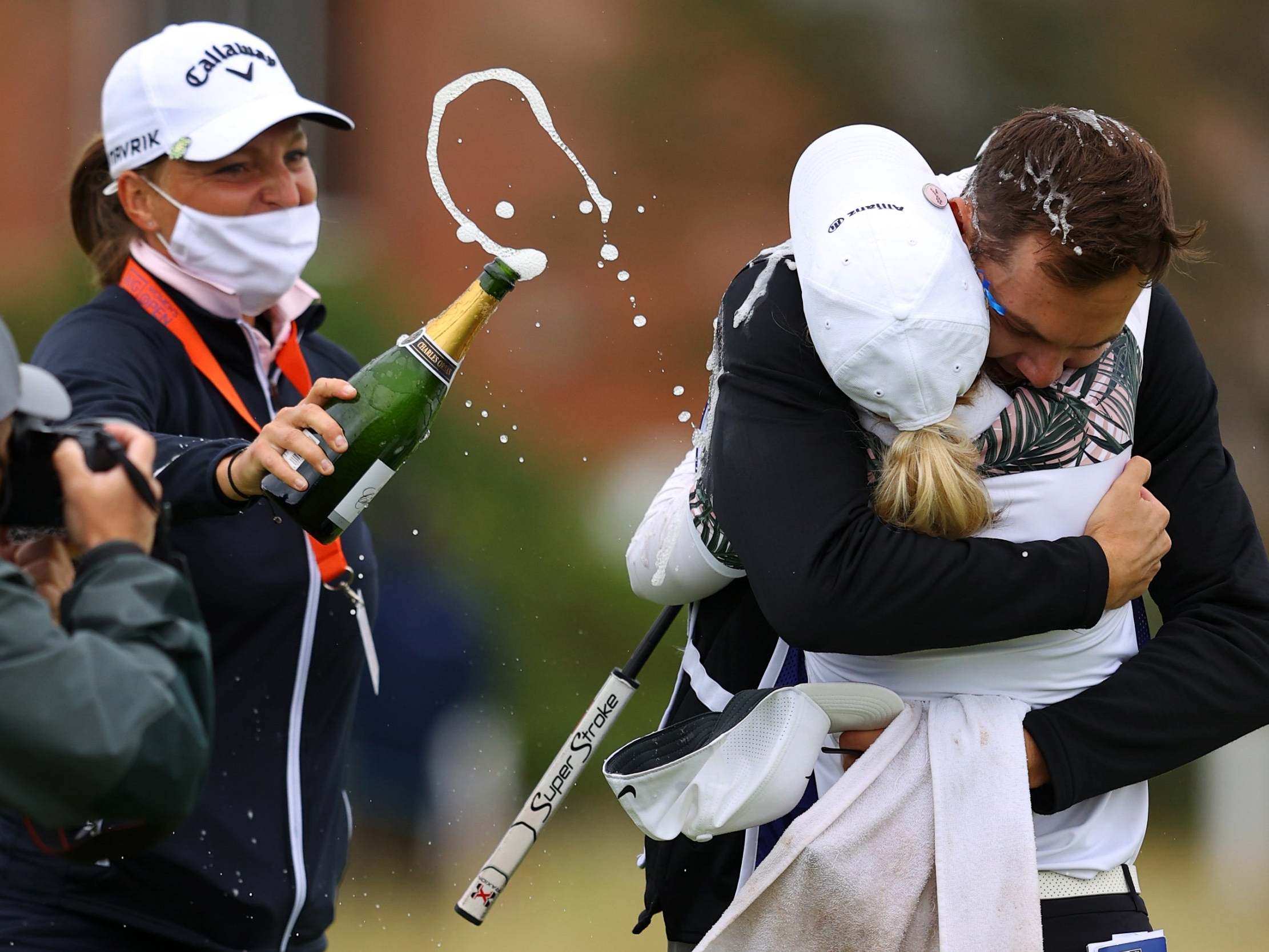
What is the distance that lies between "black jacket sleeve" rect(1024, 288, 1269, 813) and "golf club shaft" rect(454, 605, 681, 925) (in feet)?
2.03

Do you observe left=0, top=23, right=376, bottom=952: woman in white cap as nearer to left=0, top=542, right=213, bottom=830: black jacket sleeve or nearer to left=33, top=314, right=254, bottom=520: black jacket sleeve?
left=33, top=314, right=254, bottom=520: black jacket sleeve

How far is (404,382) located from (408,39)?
3.01 m

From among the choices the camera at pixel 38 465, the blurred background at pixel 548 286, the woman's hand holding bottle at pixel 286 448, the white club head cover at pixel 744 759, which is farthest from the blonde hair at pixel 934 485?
the blurred background at pixel 548 286

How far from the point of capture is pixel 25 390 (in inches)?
48.2

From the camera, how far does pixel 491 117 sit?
4762mm

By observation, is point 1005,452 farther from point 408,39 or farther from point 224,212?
point 408,39

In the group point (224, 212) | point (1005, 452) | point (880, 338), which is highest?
point (880, 338)

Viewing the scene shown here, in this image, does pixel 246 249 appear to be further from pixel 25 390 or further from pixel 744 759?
pixel 744 759

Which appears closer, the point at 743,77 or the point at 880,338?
the point at 880,338

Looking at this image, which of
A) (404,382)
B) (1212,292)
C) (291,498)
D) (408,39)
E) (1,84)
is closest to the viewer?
(291,498)

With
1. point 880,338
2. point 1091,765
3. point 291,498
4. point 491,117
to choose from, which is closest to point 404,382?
point 291,498

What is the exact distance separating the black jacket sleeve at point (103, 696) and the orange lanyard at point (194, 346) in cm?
92

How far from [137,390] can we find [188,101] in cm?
53

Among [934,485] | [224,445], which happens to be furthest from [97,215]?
[934,485]
